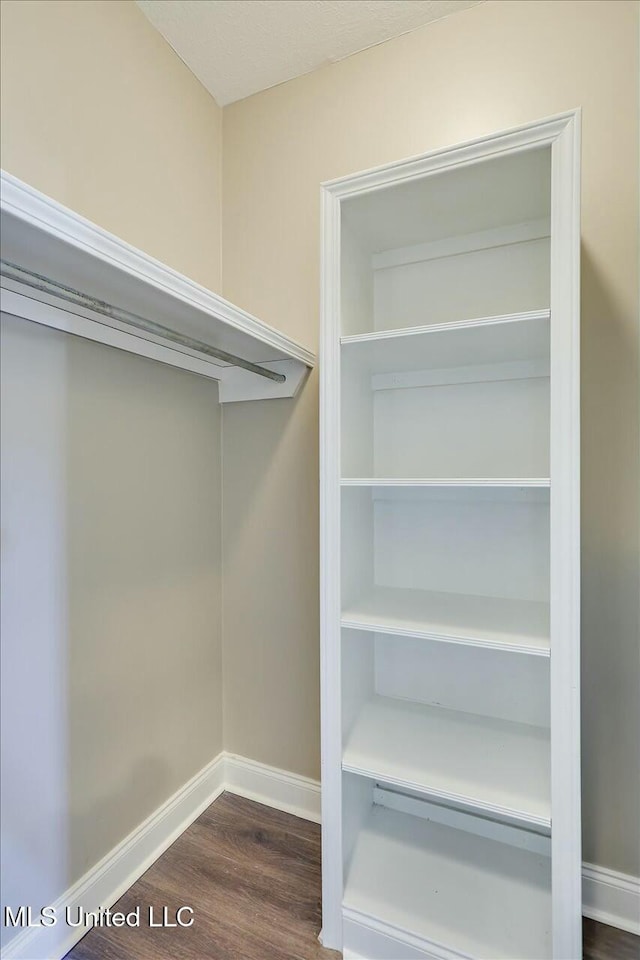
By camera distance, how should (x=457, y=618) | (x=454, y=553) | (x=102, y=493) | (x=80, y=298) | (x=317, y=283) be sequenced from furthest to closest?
(x=317, y=283) → (x=454, y=553) → (x=102, y=493) → (x=457, y=618) → (x=80, y=298)

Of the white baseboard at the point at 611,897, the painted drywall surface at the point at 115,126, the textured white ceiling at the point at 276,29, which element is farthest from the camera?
the textured white ceiling at the point at 276,29

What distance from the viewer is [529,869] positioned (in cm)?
134

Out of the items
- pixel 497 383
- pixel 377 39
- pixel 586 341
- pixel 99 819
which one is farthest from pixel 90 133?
pixel 99 819

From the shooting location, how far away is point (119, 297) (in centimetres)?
115

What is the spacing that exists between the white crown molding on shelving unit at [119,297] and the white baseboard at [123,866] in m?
1.46

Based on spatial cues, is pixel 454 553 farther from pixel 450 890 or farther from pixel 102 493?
pixel 102 493

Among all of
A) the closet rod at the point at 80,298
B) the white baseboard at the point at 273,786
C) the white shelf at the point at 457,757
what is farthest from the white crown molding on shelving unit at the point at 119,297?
the white baseboard at the point at 273,786

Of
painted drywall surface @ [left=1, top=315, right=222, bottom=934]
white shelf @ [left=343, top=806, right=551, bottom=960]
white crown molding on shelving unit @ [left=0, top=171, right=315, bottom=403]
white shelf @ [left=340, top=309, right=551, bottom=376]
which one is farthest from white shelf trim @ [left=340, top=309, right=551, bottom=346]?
white shelf @ [left=343, top=806, right=551, bottom=960]

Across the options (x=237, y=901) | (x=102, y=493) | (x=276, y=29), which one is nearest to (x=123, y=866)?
(x=237, y=901)

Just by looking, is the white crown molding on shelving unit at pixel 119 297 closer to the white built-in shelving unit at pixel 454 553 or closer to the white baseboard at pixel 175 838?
the white built-in shelving unit at pixel 454 553

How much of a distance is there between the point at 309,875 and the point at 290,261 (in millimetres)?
2033

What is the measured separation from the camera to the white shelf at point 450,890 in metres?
1.14

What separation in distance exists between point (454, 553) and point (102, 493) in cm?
108

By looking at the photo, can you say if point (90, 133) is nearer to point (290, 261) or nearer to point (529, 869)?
point (290, 261)
